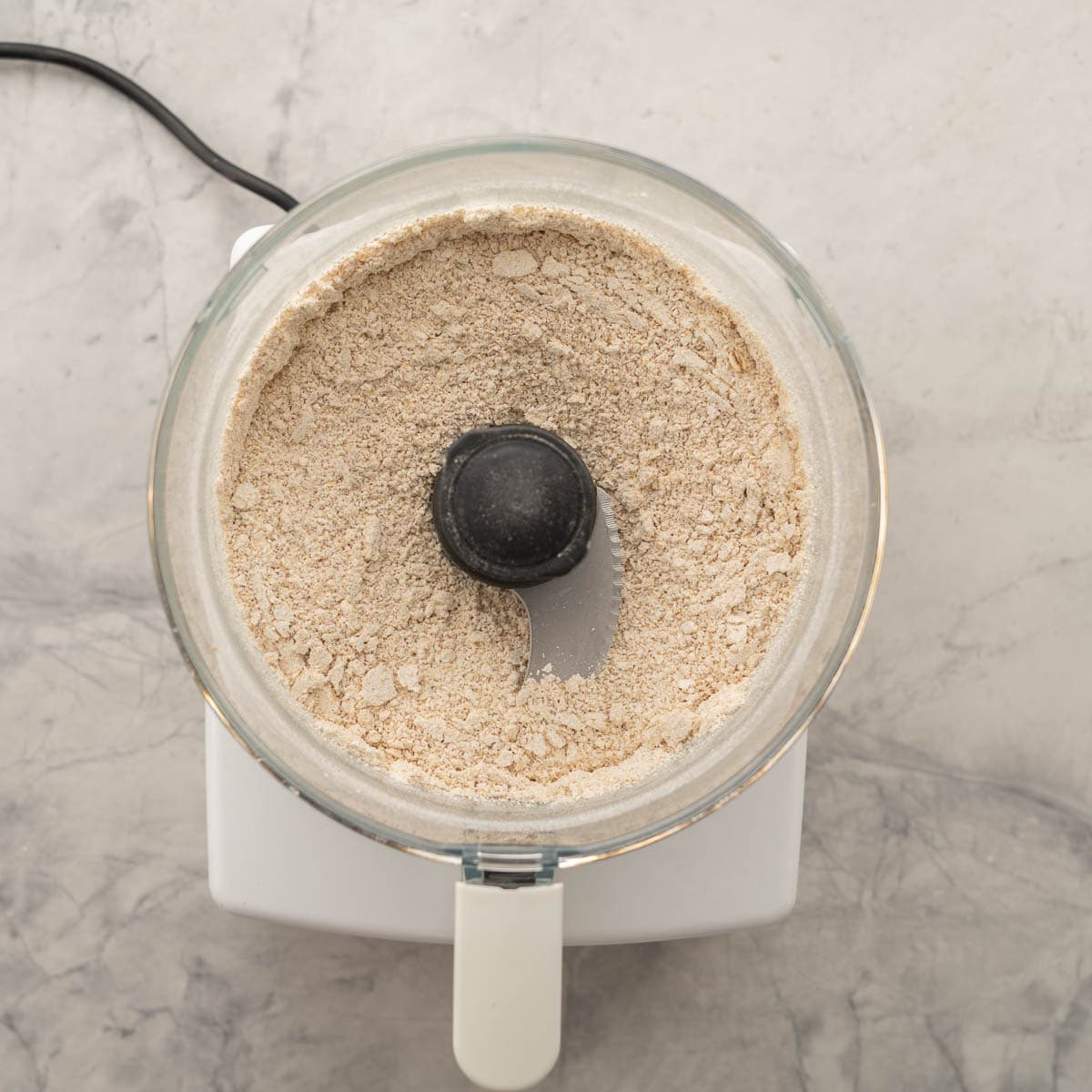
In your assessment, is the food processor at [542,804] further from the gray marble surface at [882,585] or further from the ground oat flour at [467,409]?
the gray marble surface at [882,585]

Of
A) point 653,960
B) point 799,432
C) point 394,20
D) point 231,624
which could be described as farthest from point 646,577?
point 394,20

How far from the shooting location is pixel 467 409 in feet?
1.67

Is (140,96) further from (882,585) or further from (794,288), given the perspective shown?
(882,585)

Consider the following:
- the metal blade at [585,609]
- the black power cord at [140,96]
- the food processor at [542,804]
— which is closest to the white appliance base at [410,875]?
the food processor at [542,804]

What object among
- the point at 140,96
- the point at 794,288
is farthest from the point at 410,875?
the point at 140,96

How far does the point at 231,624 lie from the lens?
49cm

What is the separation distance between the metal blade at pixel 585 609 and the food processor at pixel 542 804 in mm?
71

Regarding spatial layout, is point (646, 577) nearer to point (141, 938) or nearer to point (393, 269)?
point (393, 269)

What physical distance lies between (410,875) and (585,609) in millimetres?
178

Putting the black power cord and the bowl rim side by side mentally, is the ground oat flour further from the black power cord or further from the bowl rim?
the black power cord

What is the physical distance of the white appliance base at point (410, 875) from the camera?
53 cm

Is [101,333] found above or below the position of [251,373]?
below

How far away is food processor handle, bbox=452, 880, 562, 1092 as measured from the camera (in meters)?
0.43

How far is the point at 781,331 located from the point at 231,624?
0.32m
